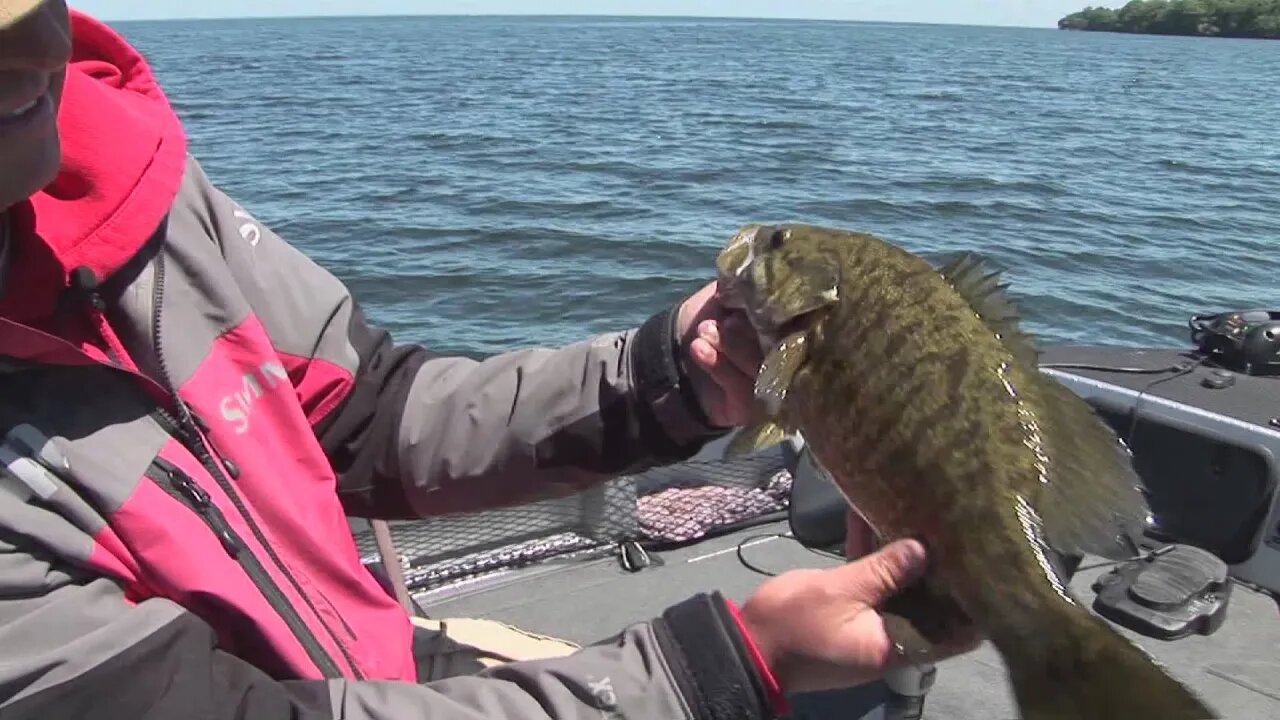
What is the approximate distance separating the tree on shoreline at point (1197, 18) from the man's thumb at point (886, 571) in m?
108

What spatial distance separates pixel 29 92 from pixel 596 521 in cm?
337

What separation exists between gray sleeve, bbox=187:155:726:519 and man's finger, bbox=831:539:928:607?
2.44 feet

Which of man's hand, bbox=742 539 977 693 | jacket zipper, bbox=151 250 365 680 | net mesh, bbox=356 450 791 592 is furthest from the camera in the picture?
net mesh, bbox=356 450 791 592

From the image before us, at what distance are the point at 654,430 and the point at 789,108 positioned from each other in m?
25.9

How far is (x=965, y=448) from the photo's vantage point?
2.13 m

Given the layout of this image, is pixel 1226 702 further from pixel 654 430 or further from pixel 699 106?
pixel 699 106

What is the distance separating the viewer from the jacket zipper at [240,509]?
6.90ft

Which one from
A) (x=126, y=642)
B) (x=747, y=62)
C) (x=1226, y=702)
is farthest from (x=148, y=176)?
(x=747, y=62)

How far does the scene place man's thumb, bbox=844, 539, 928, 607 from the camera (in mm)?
1980

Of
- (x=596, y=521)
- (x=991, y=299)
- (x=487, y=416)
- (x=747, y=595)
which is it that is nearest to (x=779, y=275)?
(x=991, y=299)

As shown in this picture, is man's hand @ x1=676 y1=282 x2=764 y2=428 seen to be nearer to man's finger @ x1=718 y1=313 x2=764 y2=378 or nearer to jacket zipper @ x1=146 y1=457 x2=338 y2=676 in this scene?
man's finger @ x1=718 y1=313 x2=764 y2=378

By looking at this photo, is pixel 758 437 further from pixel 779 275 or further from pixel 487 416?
pixel 487 416

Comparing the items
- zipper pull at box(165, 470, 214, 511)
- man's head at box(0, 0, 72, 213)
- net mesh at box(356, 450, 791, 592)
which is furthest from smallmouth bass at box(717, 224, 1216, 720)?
net mesh at box(356, 450, 791, 592)

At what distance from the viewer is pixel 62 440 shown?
6.15 ft
